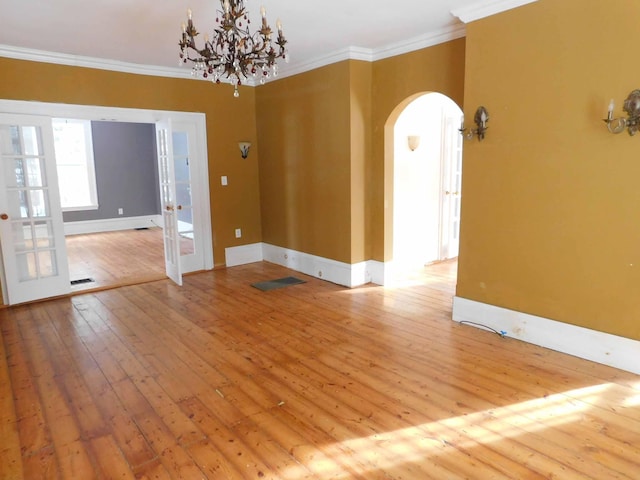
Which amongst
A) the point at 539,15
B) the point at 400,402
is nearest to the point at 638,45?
the point at 539,15

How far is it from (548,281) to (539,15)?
6.50 feet

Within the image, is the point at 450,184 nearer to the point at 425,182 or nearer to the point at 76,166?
the point at 425,182

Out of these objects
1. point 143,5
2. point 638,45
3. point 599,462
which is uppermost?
point 143,5

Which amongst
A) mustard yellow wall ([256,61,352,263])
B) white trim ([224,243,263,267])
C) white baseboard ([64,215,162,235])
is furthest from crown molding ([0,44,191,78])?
white baseboard ([64,215,162,235])

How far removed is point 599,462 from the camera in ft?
6.97

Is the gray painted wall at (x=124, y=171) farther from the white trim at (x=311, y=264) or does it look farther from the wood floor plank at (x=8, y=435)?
the wood floor plank at (x=8, y=435)

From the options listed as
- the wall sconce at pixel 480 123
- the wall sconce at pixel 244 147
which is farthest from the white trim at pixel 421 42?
the wall sconce at pixel 244 147

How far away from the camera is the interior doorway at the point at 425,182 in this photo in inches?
214

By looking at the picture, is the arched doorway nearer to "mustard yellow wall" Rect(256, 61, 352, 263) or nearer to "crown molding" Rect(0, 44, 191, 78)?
"mustard yellow wall" Rect(256, 61, 352, 263)

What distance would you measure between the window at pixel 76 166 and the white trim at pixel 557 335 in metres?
8.66

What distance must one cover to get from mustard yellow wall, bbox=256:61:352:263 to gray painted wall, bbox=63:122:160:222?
514cm

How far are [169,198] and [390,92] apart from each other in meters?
2.99

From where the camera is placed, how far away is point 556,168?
10.5ft

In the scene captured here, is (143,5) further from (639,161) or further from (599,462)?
(599,462)
